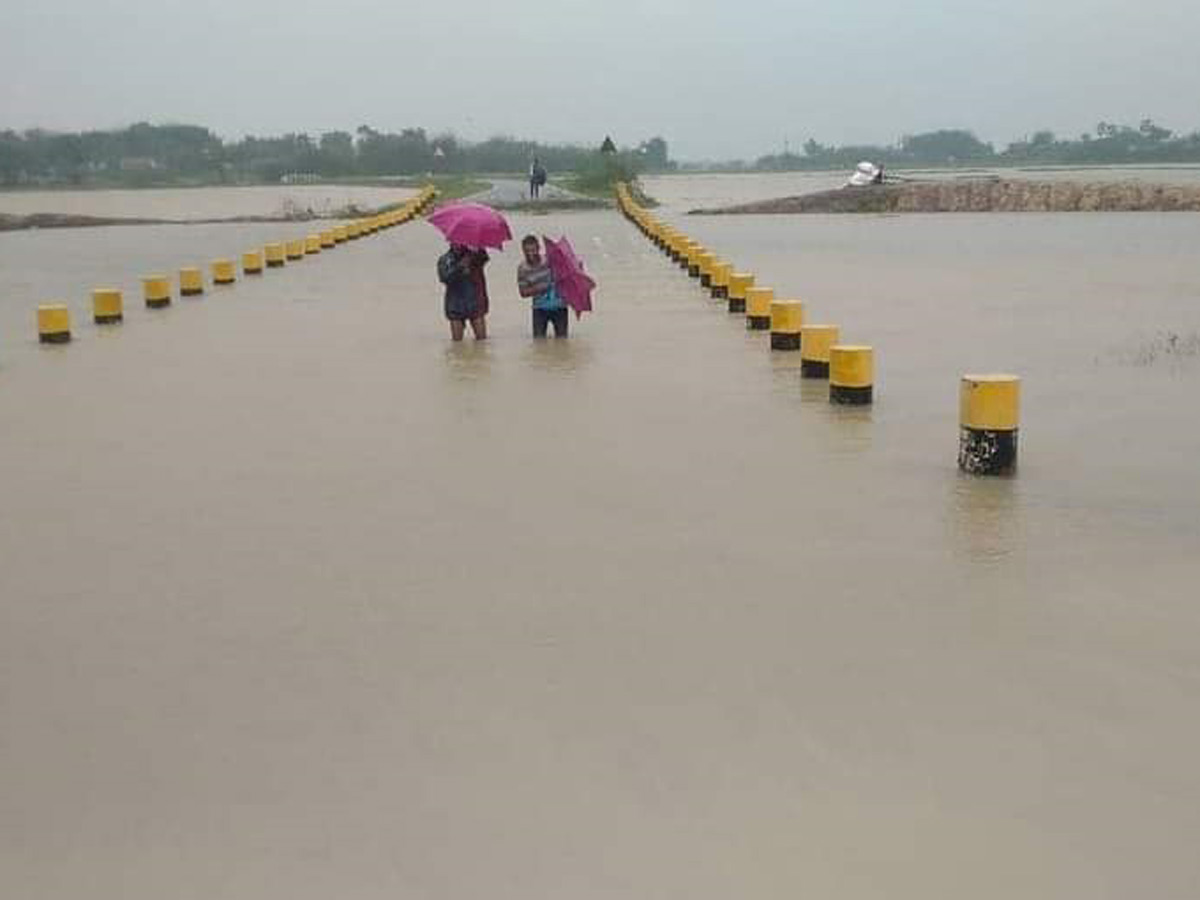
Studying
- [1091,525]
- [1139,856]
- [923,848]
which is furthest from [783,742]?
[1091,525]

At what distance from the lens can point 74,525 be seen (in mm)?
7828

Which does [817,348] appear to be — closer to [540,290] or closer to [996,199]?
[540,290]

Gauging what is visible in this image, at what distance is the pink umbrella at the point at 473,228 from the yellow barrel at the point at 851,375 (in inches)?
164

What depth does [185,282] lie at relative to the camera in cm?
2106

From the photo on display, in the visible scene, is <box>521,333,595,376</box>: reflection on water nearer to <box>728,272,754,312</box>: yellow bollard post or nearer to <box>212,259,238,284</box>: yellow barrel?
<box>728,272,754,312</box>: yellow bollard post

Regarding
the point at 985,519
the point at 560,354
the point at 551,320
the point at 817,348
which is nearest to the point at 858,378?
the point at 817,348

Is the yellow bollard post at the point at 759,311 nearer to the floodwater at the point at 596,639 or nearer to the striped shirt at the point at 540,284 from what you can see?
the striped shirt at the point at 540,284

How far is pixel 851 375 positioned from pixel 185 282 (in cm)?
1282

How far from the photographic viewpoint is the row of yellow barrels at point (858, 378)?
834 cm

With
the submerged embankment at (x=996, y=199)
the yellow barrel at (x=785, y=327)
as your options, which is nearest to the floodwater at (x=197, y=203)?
the submerged embankment at (x=996, y=199)

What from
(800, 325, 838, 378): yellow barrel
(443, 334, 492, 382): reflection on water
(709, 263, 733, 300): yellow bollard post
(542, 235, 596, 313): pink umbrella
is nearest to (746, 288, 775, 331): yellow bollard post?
(542, 235, 596, 313): pink umbrella

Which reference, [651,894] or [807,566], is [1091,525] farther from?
[651,894]

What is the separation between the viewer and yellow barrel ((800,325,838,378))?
39.4 ft

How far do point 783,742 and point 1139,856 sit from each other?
44.8 inches
